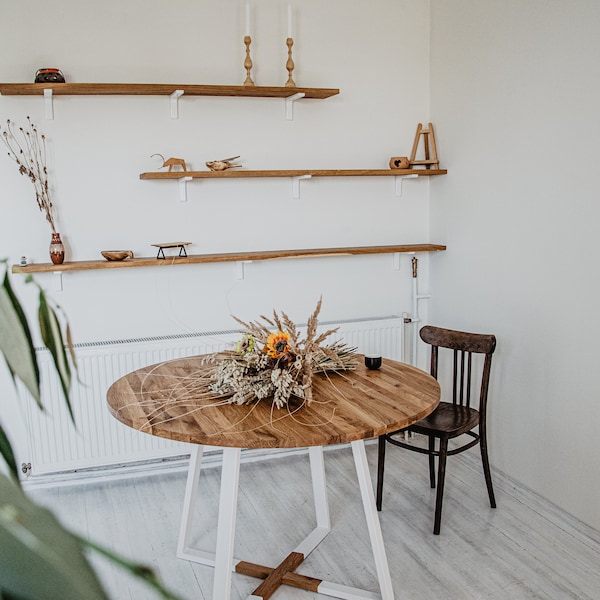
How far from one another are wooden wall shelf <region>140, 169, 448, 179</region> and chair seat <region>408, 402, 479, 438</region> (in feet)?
4.20

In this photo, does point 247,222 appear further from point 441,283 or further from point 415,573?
point 415,573

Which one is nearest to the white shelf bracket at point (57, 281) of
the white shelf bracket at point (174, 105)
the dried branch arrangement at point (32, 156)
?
the dried branch arrangement at point (32, 156)

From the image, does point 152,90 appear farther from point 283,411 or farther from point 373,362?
point 283,411

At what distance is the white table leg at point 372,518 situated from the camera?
85.8 inches

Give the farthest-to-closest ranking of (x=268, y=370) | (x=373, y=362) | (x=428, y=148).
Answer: (x=428, y=148), (x=373, y=362), (x=268, y=370)

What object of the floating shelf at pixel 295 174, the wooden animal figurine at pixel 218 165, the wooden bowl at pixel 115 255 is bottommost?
the wooden bowl at pixel 115 255

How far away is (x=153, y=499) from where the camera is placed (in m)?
3.13

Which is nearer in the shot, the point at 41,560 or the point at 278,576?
the point at 41,560

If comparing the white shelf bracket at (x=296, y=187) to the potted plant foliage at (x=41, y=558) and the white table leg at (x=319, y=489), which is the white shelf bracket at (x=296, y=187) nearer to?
the white table leg at (x=319, y=489)

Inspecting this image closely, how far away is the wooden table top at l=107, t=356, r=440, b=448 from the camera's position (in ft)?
6.24

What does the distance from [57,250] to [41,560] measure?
9.85 ft

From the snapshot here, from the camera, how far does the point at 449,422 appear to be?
9.12 ft

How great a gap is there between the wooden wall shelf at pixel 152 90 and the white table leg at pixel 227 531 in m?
1.79

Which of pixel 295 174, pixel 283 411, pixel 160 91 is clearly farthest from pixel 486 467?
pixel 160 91
